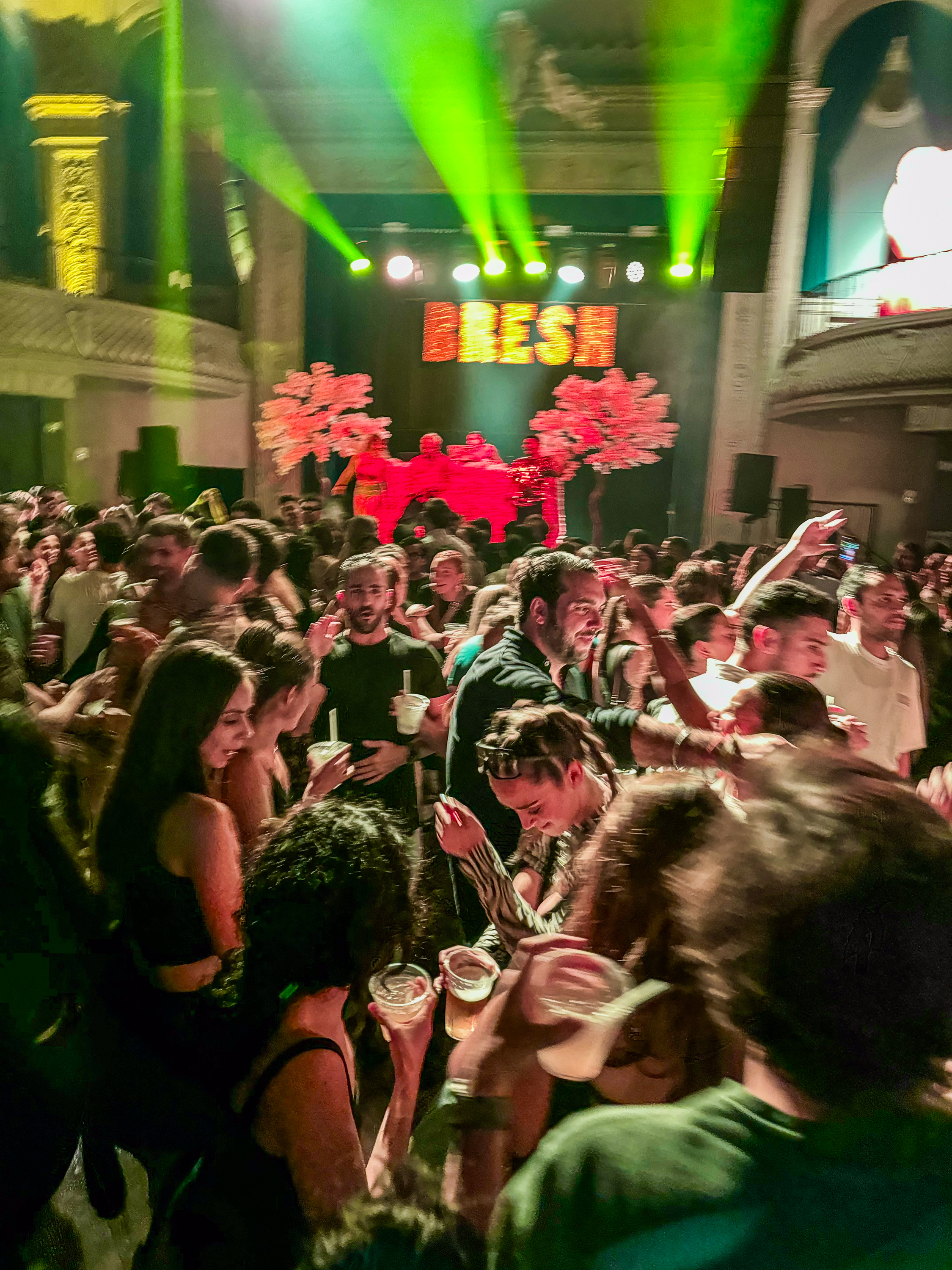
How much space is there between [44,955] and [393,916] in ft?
2.72

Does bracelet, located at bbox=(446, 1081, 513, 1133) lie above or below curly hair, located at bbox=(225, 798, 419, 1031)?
below

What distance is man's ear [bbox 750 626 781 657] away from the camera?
225 centimetres

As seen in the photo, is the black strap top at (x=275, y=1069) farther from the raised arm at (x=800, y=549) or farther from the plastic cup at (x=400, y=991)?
the raised arm at (x=800, y=549)

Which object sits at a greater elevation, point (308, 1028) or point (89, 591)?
point (89, 591)

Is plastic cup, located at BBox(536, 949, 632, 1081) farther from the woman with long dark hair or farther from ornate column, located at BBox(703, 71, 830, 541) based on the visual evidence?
ornate column, located at BBox(703, 71, 830, 541)

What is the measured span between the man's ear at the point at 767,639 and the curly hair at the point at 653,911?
1078mm

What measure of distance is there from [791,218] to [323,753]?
358 centimetres

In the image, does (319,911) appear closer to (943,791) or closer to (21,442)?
(943,791)

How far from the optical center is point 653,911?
115 centimetres

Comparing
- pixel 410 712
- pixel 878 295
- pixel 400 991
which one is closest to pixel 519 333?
pixel 410 712

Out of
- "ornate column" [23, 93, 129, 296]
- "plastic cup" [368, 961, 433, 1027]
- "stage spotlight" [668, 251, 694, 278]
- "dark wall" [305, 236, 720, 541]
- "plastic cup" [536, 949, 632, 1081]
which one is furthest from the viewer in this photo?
"ornate column" [23, 93, 129, 296]

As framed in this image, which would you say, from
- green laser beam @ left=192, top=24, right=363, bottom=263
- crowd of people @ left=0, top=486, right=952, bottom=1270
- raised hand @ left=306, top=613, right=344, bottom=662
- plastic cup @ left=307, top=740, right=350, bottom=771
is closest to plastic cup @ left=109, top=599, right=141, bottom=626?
crowd of people @ left=0, top=486, right=952, bottom=1270

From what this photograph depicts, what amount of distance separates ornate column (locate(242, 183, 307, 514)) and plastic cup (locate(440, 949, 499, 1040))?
3.30 metres

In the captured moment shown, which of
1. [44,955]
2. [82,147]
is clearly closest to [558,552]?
[44,955]
